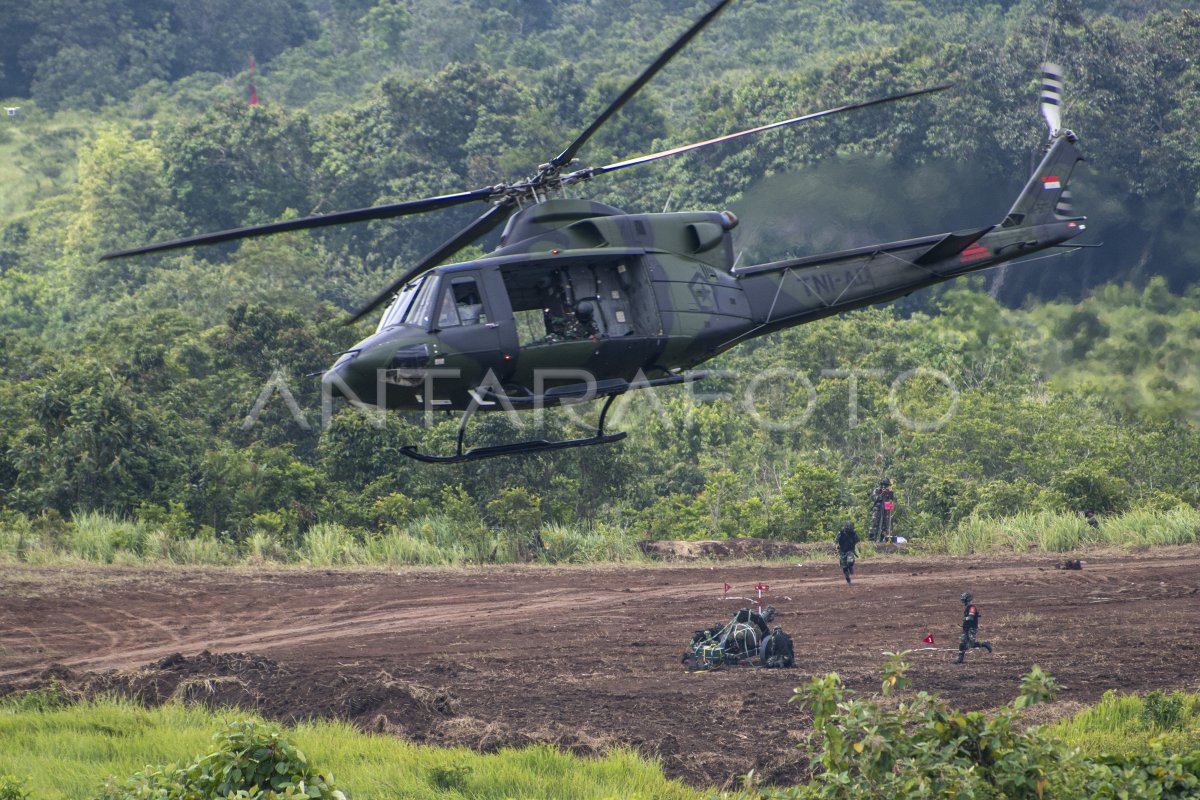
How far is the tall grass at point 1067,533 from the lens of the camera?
20344mm

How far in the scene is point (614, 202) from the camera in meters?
42.1

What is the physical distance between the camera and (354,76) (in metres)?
63.3

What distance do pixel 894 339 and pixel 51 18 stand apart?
44.5 metres

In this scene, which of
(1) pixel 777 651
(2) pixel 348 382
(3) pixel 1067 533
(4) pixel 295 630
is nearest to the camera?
(2) pixel 348 382

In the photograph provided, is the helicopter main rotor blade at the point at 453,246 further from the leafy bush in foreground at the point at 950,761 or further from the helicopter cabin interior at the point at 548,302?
the leafy bush in foreground at the point at 950,761

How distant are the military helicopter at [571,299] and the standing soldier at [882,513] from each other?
24.9ft

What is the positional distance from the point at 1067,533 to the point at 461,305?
475 inches

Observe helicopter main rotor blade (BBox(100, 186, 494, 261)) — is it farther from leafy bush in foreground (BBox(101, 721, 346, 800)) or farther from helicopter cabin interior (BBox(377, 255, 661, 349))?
leafy bush in foreground (BBox(101, 721, 346, 800))

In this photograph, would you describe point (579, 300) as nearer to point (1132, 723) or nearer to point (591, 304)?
point (591, 304)

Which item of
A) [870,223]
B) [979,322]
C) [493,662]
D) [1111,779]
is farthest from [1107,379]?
[1111,779]

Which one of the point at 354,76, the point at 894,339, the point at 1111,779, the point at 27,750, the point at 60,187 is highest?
the point at 354,76

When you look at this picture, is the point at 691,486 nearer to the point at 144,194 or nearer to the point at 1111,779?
the point at 1111,779


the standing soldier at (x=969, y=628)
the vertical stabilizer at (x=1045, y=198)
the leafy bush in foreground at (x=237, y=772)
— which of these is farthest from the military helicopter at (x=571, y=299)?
the leafy bush in foreground at (x=237, y=772)

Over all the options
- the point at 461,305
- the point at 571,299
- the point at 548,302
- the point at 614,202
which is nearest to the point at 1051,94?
the point at 571,299
